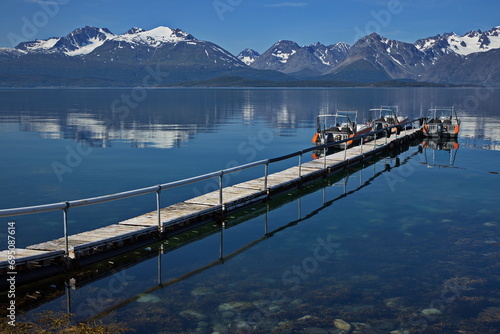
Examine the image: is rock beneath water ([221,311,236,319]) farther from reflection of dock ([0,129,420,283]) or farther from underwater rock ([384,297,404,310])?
reflection of dock ([0,129,420,283])

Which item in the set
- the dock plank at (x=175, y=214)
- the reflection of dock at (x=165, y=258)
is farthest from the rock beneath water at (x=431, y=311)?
the dock plank at (x=175, y=214)

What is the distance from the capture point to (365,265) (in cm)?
1465

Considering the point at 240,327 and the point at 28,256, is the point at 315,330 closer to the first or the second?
the point at 240,327

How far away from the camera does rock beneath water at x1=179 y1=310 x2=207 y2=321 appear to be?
1124cm

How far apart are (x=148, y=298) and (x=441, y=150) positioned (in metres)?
38.0

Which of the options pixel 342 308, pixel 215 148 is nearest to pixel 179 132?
pixel 215 148

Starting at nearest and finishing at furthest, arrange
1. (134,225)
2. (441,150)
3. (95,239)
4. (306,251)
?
(95,239)
(306,251)
(134,225)
(441,150)

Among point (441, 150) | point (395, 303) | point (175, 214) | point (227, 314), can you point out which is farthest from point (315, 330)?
point (441, 150)

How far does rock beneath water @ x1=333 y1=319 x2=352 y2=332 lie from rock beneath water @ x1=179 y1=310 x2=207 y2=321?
9.74ft

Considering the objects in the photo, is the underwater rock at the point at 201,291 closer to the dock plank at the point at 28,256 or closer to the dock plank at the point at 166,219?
the dock plank at the point at 166,219

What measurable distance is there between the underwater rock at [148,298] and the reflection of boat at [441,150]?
2760 cm

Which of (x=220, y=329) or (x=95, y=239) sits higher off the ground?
(x=95, y=239)

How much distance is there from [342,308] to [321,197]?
13043mm

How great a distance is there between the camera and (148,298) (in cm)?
1230
